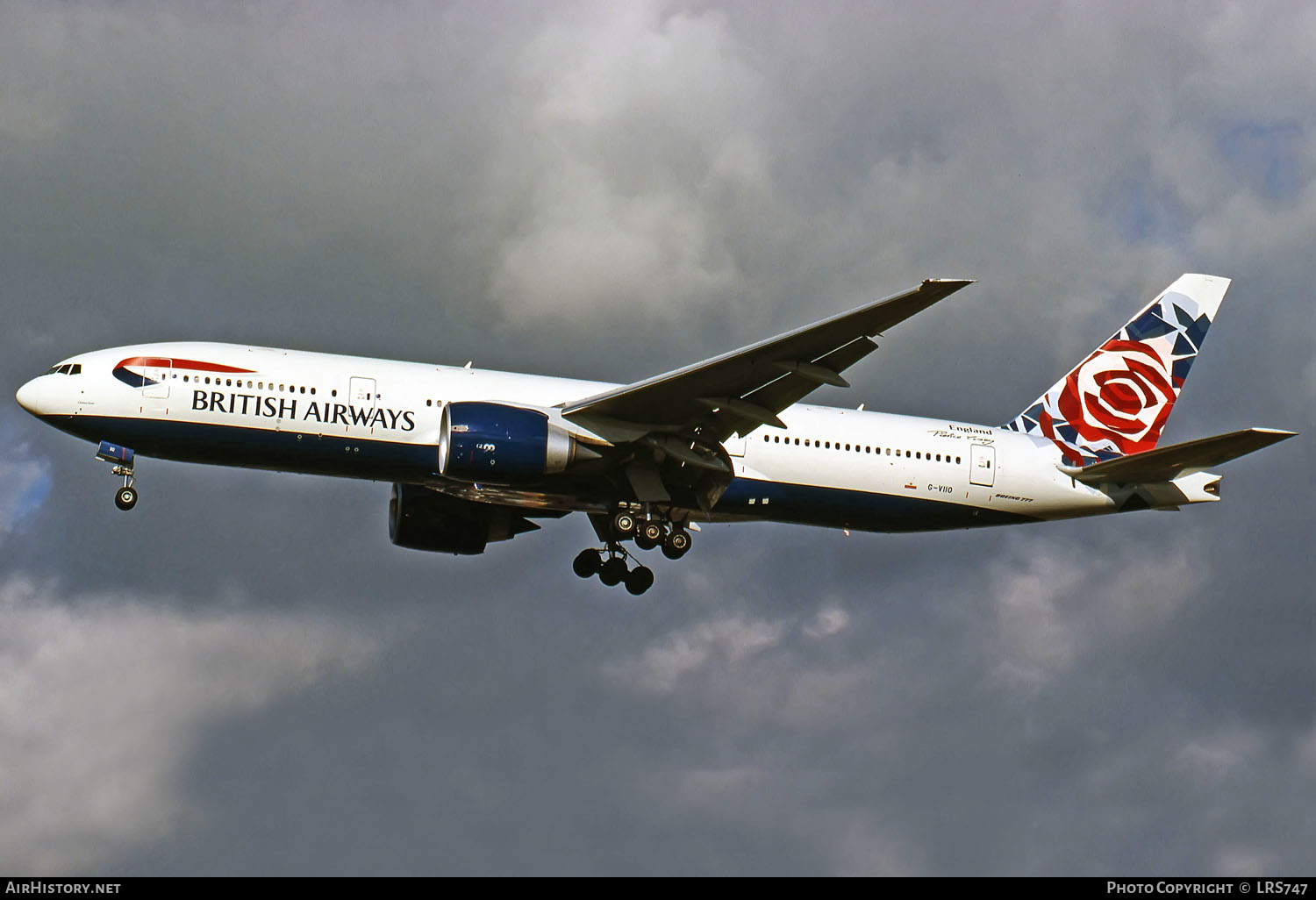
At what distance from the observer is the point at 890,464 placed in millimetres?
40188

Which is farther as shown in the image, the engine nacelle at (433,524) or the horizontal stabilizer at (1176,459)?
the engine nacelle at (433,524)

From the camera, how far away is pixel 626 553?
1668 inches

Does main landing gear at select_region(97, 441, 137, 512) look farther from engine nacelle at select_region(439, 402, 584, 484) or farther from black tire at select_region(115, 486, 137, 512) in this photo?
engine nacelle at select_region(439, 402, 584, 484)

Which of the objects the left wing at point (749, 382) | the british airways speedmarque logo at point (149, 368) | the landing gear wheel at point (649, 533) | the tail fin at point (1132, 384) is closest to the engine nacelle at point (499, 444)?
the left wing at point (749, 382)

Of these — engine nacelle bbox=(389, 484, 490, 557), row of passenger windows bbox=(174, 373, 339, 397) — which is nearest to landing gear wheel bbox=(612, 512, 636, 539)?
engine nacelle bbox=(389, 484, 490, 557)

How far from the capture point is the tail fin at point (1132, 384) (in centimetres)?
4341

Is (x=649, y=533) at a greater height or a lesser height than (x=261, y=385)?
lesser

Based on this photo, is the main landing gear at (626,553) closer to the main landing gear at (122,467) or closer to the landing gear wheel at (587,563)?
the landing gear wheel at (587,563)

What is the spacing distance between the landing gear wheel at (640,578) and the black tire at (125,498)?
41.3 feet

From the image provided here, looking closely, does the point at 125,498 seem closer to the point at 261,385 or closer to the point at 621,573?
the point at 261,385

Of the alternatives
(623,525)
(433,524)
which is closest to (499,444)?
(623,525)

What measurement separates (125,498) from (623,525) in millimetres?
11710

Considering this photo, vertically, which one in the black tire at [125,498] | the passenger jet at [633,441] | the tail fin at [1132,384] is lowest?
the black tire at [125,498]
